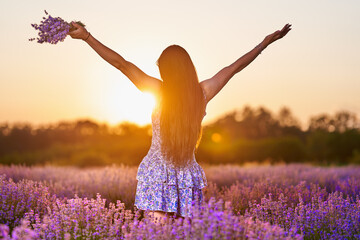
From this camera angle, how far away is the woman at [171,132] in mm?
3594

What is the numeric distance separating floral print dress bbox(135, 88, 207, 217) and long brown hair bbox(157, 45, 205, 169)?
65 millimetres

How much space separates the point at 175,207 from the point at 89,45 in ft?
5.26

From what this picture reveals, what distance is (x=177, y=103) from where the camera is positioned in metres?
3.59

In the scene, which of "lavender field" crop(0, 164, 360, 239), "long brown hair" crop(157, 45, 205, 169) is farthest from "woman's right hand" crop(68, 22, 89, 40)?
"lavender field" crop(0, 164, 360, 239)

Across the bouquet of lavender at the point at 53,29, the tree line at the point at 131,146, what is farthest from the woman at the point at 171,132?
the tree line at the point at 131,146

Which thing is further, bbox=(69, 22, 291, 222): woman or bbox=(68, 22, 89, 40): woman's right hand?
bbox=(68, 22, 89, 40): woman's right hand

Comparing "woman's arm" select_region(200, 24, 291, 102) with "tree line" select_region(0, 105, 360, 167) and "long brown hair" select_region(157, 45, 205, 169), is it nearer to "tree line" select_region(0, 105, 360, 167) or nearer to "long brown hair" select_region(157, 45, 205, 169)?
"long brown hair" select_region(157, 45, 205, 169)

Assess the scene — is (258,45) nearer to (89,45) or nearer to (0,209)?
(89,45)

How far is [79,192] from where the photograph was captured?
6438 mm

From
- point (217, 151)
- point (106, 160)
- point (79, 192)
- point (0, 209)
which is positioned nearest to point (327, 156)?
point (217, 151)

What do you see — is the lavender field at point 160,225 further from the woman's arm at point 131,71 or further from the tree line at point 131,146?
the tree line at point 131,146

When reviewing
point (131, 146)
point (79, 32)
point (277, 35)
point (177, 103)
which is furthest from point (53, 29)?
point (131, 146)

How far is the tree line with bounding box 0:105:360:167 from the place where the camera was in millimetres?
24688

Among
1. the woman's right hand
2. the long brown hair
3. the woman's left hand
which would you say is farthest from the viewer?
the woman's left hand
